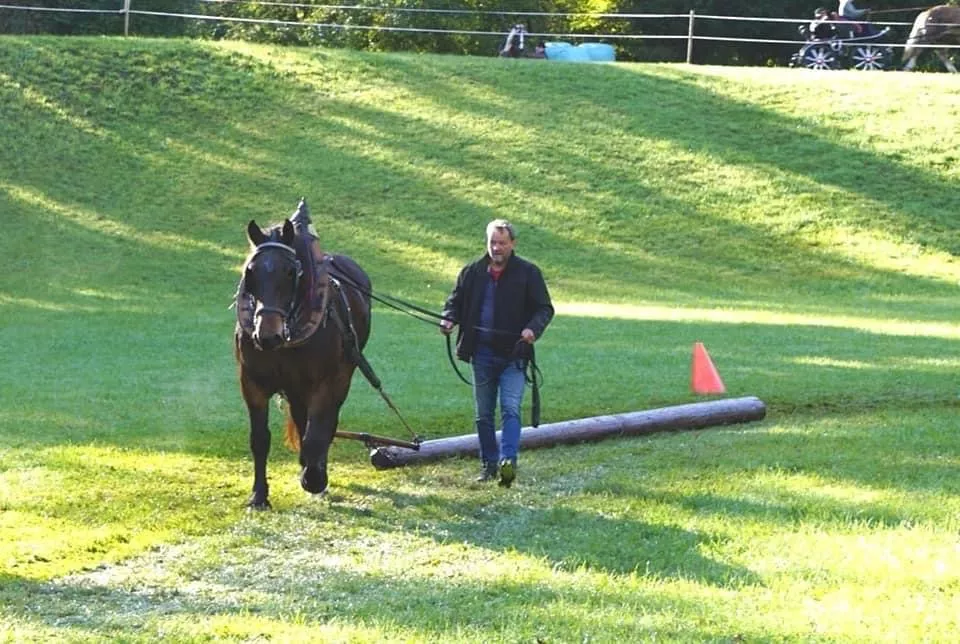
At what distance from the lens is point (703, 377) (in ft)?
50.2

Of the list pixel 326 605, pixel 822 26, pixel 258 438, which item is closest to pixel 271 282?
pixel 258 438


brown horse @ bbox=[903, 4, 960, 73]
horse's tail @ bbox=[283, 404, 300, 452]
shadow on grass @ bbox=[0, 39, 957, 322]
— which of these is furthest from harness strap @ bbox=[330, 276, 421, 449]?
brown horse @ bbox=[903, 4, 960, 73]

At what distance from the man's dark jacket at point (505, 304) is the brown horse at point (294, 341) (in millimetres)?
809

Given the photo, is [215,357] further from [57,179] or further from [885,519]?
[57,179]

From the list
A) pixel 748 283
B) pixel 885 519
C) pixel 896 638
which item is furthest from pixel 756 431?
pixel 748 283

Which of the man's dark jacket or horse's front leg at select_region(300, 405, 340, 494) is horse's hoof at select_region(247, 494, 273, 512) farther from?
the man's dark jacket

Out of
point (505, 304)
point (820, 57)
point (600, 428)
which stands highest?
point (820, 57)

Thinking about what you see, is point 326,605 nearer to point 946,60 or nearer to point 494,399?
point 494,399

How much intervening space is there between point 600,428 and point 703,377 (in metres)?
2.79

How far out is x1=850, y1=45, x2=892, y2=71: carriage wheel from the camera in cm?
4127

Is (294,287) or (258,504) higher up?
(294,287)

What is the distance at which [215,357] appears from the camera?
18812 millimetres

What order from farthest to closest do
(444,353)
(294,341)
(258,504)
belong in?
(444,353), (258,504), (294,341)

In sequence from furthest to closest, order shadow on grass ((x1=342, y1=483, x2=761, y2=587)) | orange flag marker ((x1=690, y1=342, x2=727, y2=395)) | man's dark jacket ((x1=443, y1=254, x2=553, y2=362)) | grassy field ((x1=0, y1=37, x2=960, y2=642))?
orange flag marker ((x1=690, y1=342, x2=727, y2=395))
man's dark jacket ((x1=443, y1=254, x2=553, y2=362))
shadow on grass ((x1=342, y1=483, x2=761, y2=587))
grassy field ((x1=0, y1=37, x2=960, y2=642))
